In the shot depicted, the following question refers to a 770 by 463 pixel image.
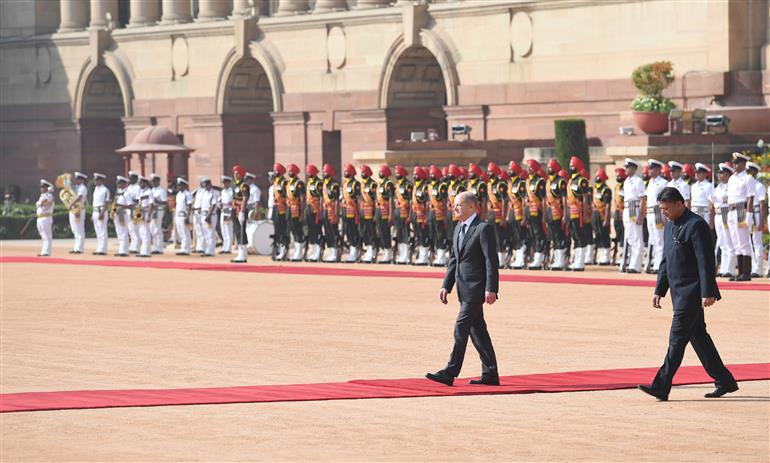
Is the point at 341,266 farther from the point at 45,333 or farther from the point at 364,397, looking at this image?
the point at 364,397

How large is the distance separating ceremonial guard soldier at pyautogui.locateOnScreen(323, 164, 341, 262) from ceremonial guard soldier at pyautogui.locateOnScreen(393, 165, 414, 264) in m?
1.48

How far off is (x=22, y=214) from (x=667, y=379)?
4046 centimetres

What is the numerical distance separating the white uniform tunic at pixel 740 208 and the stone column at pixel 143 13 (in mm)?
36136

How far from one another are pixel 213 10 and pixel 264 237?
22.5m

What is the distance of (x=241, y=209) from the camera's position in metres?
38.0

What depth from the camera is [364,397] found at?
15977mm

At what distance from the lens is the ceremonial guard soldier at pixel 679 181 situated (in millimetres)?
30500

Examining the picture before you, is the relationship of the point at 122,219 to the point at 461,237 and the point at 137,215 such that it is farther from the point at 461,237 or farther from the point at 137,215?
the point at 461,237

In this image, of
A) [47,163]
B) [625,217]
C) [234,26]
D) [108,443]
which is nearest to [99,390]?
[108,443]

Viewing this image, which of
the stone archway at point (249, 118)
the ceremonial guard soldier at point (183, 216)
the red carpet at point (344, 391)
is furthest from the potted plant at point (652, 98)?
the red carpet at point (344, 391)

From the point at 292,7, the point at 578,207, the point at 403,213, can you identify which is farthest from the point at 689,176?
the point at 292,7

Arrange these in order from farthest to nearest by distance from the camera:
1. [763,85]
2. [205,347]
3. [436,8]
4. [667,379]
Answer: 1. [436,8]
2. [763,85]
3. [205,347]
4. [667,379]

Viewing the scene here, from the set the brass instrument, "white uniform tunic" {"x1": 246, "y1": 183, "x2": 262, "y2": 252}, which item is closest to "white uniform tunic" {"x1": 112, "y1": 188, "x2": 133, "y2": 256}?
the brass instrument

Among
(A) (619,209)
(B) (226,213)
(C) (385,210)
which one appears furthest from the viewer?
(B) (226,213)
